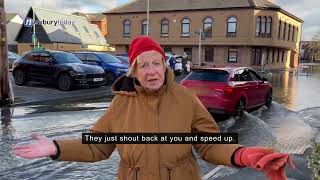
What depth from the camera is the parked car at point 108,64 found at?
23.0 meters

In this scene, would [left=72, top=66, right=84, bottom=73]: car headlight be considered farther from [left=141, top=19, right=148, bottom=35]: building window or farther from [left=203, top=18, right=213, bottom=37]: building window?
[left=141, top=19, right=148, bottom=35]: building window

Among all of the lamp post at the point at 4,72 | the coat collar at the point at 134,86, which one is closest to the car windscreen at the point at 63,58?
the lamp post at the point at 4,72

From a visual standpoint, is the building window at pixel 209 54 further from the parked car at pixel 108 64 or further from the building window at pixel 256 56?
the parked car at pixel 108 64

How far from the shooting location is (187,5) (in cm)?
5591

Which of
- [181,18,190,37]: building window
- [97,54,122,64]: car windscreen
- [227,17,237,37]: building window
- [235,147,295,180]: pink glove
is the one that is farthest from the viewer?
[181,18,190,37]: building window

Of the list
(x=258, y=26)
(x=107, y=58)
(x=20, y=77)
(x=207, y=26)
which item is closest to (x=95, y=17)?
(x=207, y=26)

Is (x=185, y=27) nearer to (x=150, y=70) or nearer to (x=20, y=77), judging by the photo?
(x=20, y=77)

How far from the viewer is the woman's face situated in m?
2.69

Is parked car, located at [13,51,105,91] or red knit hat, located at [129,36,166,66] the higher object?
red knit hat, located at [129,36,166,66]

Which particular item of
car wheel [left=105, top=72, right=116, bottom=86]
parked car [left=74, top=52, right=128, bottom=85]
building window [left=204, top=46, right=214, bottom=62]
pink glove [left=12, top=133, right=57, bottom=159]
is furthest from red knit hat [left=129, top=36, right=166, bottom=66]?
building window [left=204, top=46, right=214, bottom=62]

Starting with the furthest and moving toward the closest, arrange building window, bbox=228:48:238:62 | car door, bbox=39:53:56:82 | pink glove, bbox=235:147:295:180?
1. building window, bbox=228:48:238:62
2. car door, bbox=39:53:56:82
3. pink glove, bbox=235:147:295:180

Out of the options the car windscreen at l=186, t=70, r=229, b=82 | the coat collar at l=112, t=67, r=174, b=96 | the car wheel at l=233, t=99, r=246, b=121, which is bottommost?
the car wheel at l=233, t=99, r=246, b=121

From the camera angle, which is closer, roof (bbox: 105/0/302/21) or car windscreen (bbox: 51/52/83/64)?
car windscreen (bbox: 51/52/83/64)

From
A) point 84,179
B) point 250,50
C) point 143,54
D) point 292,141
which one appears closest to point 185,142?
point 143,54
